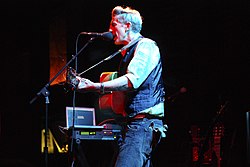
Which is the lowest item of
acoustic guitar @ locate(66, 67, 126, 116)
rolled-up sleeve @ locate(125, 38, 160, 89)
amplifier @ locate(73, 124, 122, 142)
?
amplifier @ locate(73, 124, 122, 142)

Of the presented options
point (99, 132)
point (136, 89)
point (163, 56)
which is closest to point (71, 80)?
point (136, 89)

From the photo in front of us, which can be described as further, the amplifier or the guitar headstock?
the amplifier

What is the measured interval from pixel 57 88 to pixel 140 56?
12.2 feet

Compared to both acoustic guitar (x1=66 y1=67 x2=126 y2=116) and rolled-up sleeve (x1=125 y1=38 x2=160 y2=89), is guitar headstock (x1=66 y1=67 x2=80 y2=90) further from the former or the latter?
rolled-up sleeve (x1=125 y1=38 x2=160 y2=89)

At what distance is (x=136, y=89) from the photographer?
315 cm

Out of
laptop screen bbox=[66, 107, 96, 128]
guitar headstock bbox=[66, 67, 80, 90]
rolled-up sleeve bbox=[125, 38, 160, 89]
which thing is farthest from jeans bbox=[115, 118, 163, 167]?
laptop screen bbox=[66, 107, 96, 128]

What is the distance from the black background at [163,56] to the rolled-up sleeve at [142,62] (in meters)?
3.56

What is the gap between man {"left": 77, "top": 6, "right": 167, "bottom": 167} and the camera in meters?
3.06

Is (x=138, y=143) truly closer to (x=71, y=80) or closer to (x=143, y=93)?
(x=143, y=93)

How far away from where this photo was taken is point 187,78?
8.16 metres

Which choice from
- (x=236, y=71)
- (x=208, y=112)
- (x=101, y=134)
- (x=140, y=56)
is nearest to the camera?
(x=140, y=56)

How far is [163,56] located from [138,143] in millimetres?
5106

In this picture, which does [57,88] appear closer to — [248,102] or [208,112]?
[208,112]

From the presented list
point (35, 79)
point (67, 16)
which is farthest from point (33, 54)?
point (67, 16)
